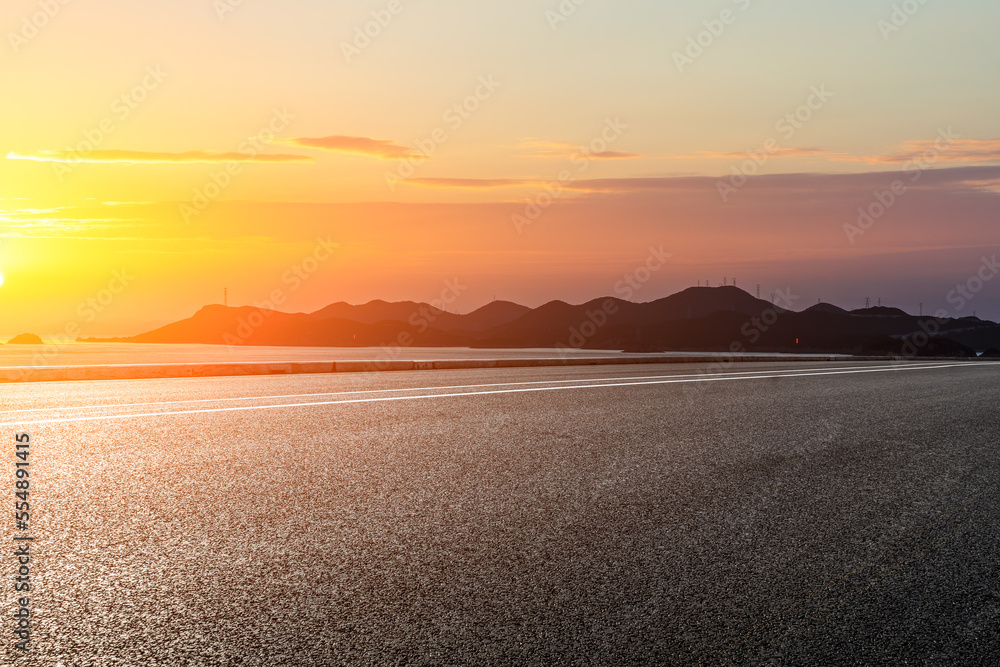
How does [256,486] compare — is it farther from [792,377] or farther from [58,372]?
[792,377]

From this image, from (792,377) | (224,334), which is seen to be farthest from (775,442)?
(224,334)

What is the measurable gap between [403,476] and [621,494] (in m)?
1.93

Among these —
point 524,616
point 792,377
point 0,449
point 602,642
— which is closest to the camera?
point 602,642

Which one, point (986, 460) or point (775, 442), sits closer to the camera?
point (986, 460)

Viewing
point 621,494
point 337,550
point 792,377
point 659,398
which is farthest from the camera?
point 792,377

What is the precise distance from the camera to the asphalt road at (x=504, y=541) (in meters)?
4.02

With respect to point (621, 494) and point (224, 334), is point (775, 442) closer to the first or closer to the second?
point (621, 494)

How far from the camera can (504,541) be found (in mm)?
5707

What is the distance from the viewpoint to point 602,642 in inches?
157

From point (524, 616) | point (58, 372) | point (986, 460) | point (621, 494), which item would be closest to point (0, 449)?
point (621, 494)

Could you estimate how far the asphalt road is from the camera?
4.02m

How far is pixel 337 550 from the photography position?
17.9 ft

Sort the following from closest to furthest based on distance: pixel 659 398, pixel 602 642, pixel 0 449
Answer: pixel 602 642 → pixel 0 449 → pixel 659 398

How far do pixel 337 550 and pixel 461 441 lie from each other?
469 centimetres
